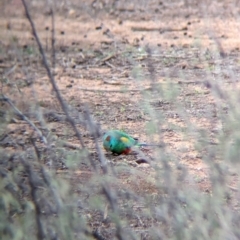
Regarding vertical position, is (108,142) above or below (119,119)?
below

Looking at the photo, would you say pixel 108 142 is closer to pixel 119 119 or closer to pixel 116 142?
pixel 116 142

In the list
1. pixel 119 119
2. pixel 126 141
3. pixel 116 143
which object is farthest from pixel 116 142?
pixel 119 119

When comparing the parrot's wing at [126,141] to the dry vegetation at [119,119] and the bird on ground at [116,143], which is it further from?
the dry vegetation at [119,119]

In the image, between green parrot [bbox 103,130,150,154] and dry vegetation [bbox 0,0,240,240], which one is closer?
dry vegetation [bbox 0,0,240,240]

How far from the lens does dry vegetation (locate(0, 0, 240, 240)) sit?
7.38 ft

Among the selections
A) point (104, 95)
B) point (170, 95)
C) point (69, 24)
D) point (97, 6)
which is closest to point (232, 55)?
point (104, 95)

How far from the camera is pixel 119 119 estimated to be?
5551 millimetres

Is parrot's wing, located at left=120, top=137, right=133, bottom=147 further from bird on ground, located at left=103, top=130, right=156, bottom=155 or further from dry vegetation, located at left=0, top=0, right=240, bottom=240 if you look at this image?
dry vegetation, located at left=0, top=0, right=240, bottom=240

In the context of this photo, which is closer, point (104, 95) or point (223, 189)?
point (223, 189)

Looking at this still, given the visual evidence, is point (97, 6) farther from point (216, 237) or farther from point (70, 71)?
point (216, 237)

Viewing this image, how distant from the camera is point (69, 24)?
928cm

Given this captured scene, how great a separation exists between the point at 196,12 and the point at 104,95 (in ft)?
13.1

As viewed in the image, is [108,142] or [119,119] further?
[119,119]

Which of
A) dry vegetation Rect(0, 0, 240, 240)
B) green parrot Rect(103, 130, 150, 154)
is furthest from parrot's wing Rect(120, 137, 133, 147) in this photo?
dry vegetation Rect(0, 0, 240, 240)
